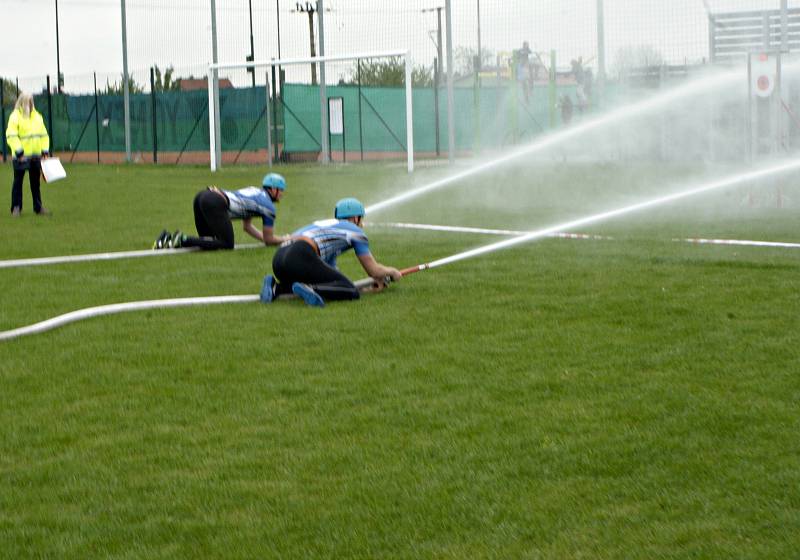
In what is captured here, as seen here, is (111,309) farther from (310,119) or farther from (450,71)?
(310,119)

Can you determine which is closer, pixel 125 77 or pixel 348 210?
pixel 348 210

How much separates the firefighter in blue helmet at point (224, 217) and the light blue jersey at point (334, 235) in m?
3.86

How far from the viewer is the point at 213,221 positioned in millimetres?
15734

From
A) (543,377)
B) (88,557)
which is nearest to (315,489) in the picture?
(88,557)

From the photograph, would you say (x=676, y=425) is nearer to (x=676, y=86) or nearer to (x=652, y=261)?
(x=652, y=261)

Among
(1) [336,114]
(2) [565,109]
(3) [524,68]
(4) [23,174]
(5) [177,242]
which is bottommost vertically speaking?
(5) [177,242]

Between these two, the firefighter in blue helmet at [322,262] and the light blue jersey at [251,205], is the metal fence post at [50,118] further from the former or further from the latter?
the firefighter in blue helmet at [322,262]

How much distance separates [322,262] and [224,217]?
471cm

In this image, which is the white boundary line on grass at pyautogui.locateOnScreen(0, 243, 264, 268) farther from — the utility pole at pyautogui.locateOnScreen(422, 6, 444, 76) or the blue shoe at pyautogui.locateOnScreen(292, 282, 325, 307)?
the utility pole at pyautogui.locateOnScreen(422, 6, 444, 76)

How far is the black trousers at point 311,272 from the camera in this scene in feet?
37.0

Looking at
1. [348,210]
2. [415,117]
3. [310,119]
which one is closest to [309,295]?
[348,210]

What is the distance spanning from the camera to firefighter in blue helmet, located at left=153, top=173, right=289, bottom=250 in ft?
50.3

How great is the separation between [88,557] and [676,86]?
95.1ft

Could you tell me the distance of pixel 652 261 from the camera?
13555mm
